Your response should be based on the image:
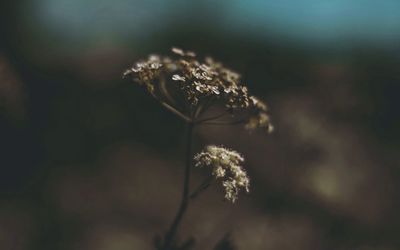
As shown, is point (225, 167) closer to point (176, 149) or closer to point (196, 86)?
point (196, 86)

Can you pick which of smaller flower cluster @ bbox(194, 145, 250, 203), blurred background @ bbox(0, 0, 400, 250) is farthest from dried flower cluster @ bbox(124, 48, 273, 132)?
blurred background @ bbox(0, 0, 400, 250)

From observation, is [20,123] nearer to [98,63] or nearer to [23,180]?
[23,180]

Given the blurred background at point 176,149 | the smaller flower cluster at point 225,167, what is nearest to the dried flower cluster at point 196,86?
the smaller flower cluster at point 225,167

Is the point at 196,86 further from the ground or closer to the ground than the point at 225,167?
further from the ground

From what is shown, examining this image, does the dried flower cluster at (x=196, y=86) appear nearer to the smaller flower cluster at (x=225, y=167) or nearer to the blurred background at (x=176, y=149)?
the smaller flower cluster at (x=225, y=167)

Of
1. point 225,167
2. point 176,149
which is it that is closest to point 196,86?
point 225,167

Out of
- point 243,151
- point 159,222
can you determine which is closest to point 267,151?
point 243,151

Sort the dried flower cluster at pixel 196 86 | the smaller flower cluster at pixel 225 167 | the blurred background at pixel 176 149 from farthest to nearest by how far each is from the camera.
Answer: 1. the blurred background at pixel 176 149
2. the dried flower cluster at pixel 196 86
3. the smaller flower cluster at pixel 225 167

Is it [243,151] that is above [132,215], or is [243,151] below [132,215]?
above
